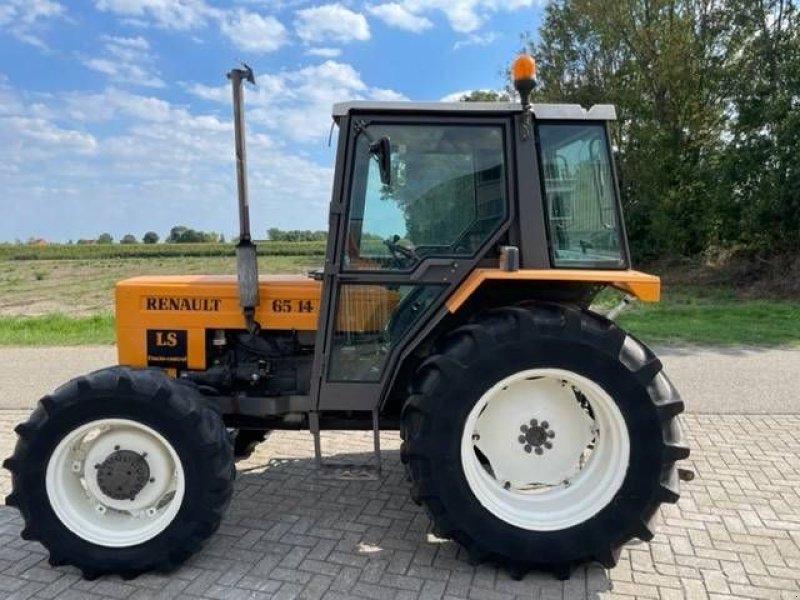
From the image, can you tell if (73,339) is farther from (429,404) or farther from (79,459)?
(429,404)

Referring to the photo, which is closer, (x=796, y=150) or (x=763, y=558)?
(x=763, y=558)

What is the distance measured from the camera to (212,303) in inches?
143

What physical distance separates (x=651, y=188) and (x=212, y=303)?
16428 mm

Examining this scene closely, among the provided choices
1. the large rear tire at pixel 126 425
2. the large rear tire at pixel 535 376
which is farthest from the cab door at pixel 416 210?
the large rear tire at pixel 126 425

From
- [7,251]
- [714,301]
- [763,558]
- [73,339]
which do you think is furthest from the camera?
[7,251]

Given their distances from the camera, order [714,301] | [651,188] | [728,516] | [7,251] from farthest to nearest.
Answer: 1. [7,251]
2. [651,188]
3. [714,301]
4. [728,516]

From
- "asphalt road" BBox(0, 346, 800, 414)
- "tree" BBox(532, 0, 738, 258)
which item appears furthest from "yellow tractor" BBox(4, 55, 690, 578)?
"tree" BBox(532, 0, 738, 258)

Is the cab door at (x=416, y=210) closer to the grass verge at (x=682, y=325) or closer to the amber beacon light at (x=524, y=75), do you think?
the amber beacon light at (x=524, y=75)

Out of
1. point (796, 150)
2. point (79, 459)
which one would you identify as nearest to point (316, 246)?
point (79, 459)

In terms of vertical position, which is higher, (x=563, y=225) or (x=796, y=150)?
(x=796, y=150)

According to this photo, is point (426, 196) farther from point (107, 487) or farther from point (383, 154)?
point (107, 487)

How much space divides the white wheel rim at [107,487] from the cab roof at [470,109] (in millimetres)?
1885

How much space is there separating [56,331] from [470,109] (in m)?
10.2

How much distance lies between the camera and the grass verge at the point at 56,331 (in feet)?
31.8
